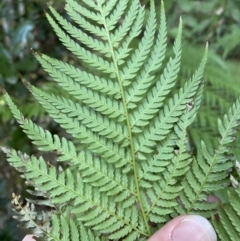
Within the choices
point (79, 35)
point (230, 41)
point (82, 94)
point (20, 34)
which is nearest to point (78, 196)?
point (82, 94)

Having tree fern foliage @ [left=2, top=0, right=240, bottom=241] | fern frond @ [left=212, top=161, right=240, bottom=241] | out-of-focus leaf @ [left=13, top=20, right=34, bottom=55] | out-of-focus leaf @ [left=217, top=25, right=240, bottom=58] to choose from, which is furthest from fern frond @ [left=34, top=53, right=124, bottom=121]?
out-of-focus leaf @ [left=217, top=25, right=240, bottom=58]

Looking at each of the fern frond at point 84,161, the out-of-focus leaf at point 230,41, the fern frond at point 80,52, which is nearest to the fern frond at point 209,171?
the fern frond at point 84,161

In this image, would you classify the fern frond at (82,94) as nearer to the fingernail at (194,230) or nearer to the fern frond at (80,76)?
the fern frond at (80,76)

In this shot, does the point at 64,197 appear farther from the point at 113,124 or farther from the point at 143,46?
the point at 143,46

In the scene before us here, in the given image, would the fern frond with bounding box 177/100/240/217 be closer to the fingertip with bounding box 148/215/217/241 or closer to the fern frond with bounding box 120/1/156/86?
the fingertip with bounding box 148/215/217/241

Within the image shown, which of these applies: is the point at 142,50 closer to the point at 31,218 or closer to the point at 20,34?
the point at 31,218

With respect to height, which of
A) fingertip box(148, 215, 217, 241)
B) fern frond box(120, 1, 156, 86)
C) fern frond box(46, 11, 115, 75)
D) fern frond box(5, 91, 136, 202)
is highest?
fern frond box(120, 1, 156, 86)
